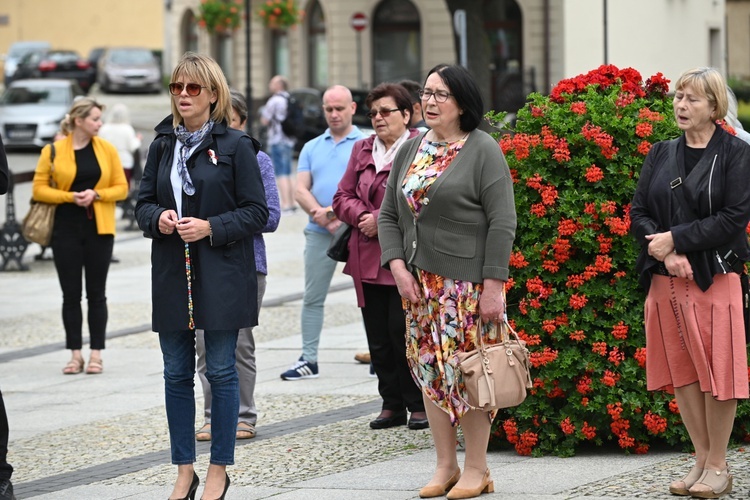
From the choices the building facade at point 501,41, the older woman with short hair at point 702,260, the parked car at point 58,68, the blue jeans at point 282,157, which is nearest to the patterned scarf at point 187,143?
the older woman with short hair at point 702,260

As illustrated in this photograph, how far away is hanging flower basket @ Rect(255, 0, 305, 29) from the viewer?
4253 cm

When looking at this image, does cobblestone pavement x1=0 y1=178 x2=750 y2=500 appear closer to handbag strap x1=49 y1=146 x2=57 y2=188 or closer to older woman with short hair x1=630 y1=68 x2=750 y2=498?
older woman with short hair x1=630 y1=68 x2=750 y2=498

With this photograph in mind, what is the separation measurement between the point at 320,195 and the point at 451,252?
3.46 meters

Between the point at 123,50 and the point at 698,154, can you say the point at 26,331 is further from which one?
the point at 123,50

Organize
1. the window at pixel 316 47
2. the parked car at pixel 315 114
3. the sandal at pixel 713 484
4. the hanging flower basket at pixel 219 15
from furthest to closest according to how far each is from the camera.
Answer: the window at pixel 316 47, the hanging flower basket at pixel 219 15, the parked car at pixel 315 114, the sandal at pixel 713 484

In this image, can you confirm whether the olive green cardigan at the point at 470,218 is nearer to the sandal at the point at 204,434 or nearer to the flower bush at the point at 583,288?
the flower bush at the point at 583,288

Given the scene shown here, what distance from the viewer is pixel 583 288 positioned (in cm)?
686

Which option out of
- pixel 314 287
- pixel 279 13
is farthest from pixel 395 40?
pixel 314 287

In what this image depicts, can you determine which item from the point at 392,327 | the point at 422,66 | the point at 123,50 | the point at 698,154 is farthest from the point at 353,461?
the point at 123,50

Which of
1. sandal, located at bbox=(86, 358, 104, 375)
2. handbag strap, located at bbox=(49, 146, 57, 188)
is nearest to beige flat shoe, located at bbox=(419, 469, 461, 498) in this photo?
sandal, located at bbox=(86, 358, 104, 375)

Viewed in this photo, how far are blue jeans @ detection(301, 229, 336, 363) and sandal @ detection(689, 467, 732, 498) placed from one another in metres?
4.04

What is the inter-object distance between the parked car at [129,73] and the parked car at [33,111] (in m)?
20.0

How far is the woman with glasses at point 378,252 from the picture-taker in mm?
7875

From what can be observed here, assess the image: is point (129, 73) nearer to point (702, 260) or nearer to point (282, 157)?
point (282, 157)
